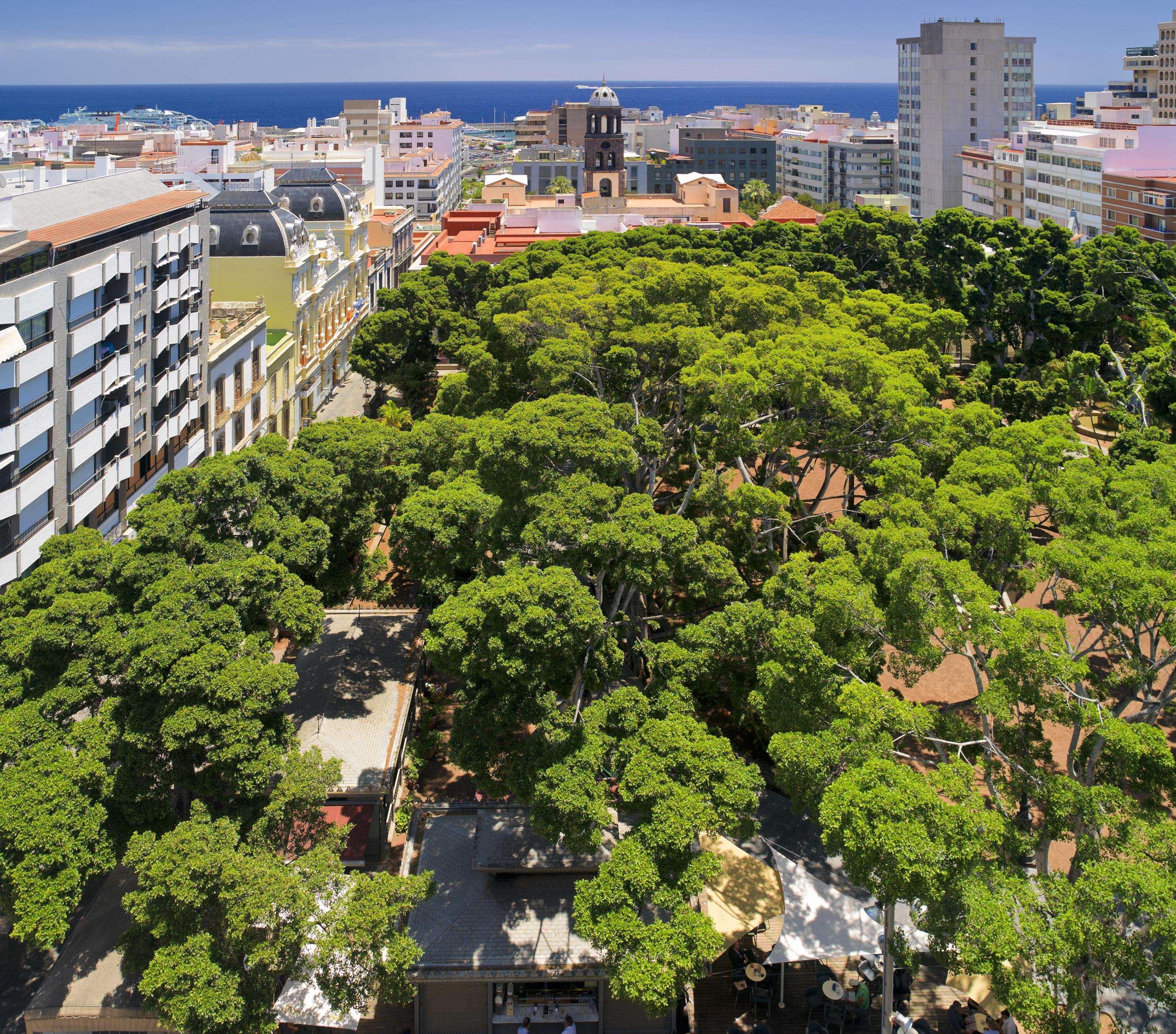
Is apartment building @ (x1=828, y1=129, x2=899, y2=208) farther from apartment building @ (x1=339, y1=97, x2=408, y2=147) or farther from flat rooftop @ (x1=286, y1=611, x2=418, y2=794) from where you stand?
flat rooftop @ (x1=286, y1=611, x2=418, y2=794)

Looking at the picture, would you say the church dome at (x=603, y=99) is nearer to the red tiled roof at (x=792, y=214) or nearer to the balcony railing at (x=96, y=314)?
the red tiled roof at (x=792, y=214)

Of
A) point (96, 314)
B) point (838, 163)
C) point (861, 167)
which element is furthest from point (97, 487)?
point (838, 163)

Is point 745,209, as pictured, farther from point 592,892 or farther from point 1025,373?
point 592,892

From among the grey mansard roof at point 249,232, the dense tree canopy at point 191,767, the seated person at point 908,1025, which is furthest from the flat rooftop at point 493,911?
the grey mansard roof at point 249,232

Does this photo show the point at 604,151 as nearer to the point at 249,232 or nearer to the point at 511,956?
the point at 249,232

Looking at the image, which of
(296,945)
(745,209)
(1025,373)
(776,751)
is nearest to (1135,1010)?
(776,751)

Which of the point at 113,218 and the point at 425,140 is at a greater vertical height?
the point at 425,140
